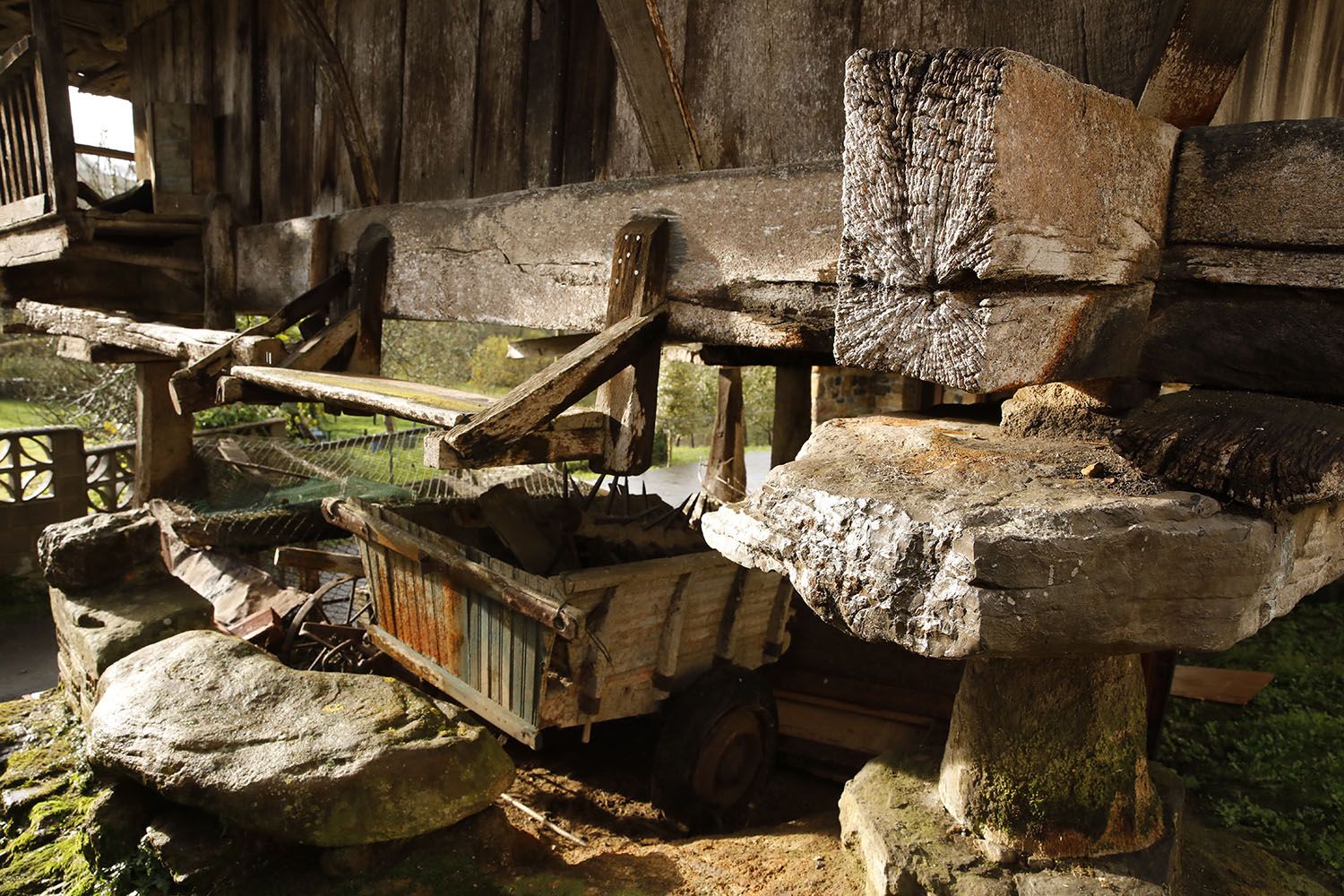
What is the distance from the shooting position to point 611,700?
13.4 ft

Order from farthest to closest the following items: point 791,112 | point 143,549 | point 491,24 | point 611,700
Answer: point 143,549, point 611,700, point 491,24, point 791,112

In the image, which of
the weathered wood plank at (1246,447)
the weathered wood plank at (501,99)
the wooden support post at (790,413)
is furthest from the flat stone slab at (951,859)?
the wooden support post at (790,413)

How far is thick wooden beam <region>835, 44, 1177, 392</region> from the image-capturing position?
123cm

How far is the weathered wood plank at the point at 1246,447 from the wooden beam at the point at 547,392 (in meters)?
1.28

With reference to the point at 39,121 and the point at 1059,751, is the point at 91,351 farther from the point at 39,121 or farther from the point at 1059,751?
the point at 1059,751

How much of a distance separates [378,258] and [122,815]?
8.18 ft

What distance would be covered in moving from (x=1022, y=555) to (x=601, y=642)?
2.88 metres

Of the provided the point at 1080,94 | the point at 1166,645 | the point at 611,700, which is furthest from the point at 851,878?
the point at 1080,94

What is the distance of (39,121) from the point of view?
4754 mm

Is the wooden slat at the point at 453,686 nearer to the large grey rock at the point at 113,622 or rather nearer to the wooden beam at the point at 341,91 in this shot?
the large grey rock at the point at 113,622

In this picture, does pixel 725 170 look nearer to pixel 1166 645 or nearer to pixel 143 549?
pixel 1166 645

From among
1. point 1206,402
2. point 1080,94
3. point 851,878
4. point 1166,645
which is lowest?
point 851,878

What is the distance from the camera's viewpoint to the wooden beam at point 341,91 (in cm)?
359

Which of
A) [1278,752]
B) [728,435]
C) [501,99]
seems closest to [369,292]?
[501,99]
